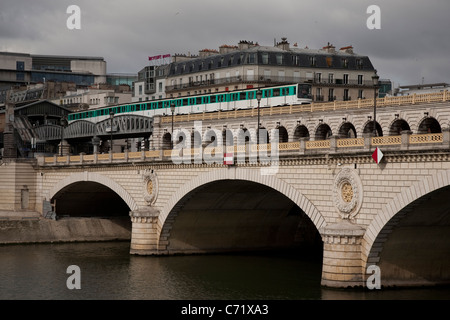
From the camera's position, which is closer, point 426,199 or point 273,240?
point 426,199

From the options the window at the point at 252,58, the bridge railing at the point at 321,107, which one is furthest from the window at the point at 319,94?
the bridge railing at the point at 321,107

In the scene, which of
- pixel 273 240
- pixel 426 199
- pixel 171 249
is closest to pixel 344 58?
pixel 273 240

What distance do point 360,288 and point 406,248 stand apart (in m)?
3.43

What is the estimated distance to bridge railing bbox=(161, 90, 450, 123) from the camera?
209 feet

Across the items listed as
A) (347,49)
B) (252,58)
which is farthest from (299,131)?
(347,49)

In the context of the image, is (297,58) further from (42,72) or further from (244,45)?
(42,72)

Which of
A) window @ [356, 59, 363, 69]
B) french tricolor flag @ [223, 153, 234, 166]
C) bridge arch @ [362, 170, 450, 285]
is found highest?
window @ [356, 59, 363, 69]

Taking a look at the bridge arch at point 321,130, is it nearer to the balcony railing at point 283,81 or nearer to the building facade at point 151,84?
the balcony railing at point 283,81

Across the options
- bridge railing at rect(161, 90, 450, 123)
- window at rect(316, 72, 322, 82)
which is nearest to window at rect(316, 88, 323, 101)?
window at rect(316, 72, 322, 82)

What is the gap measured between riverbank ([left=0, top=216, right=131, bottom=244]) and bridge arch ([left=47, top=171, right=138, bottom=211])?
10.8 feet

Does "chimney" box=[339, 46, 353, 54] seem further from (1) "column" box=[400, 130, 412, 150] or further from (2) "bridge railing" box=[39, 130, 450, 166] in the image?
(1) "column" box=[400, 130, 412, 150]

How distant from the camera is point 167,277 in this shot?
59.0m

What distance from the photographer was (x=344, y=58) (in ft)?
362

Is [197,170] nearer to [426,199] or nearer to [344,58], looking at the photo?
[426,199]
